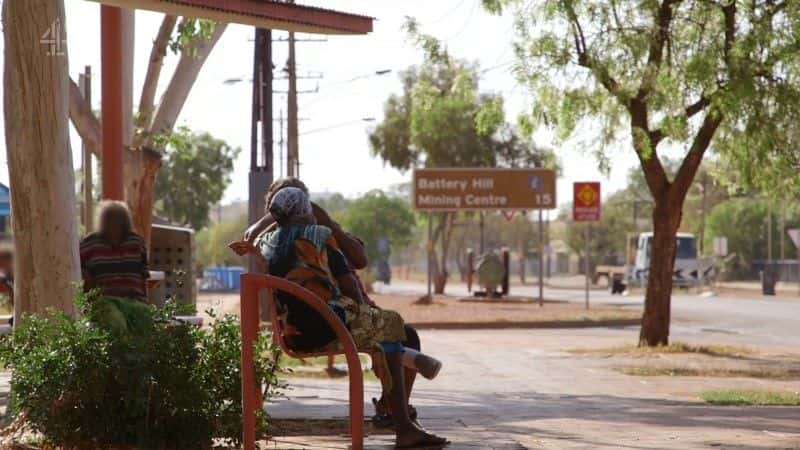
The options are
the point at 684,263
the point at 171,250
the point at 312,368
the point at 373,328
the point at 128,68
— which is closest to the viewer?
the point at 373,328

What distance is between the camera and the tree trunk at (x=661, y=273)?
21.6 meters

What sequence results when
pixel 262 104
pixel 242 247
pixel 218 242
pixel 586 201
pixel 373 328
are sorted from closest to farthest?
pixel 373 328 < pixel 242 247 < pixel 262 104 < pixel 586 201 < pixel 218 242

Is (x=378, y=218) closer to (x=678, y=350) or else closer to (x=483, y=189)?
(x=483, y=189)

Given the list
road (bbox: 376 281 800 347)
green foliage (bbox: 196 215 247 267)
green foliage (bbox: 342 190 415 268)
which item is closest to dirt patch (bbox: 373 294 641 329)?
road (bbox: 376 281 800 347)

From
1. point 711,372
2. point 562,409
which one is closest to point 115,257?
point 562,409

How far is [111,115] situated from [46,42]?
11.7 ft

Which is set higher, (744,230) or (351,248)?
(744,230)

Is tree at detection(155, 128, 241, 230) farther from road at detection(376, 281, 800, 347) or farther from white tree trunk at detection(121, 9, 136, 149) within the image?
white tree trunk at detection(121, 9, 136, 149)

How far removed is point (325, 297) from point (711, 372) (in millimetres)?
11123

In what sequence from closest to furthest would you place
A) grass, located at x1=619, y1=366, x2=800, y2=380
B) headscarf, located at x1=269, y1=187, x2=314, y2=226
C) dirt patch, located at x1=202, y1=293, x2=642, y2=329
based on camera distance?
headscarf, located at x1=269, y1=187, x2=314, y2=226 → grass, located at x1=619, y1=366, x2=800, y2=380 → dirt patch, located at x1=202, y1=293, x2=642, y2=329

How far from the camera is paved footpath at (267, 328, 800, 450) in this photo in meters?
8.74

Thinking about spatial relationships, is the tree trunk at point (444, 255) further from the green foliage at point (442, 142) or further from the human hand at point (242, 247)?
the human hand at point (242, 247)

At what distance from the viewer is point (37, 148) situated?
8.25 meters

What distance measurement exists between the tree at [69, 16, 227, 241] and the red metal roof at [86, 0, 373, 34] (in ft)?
27.1
